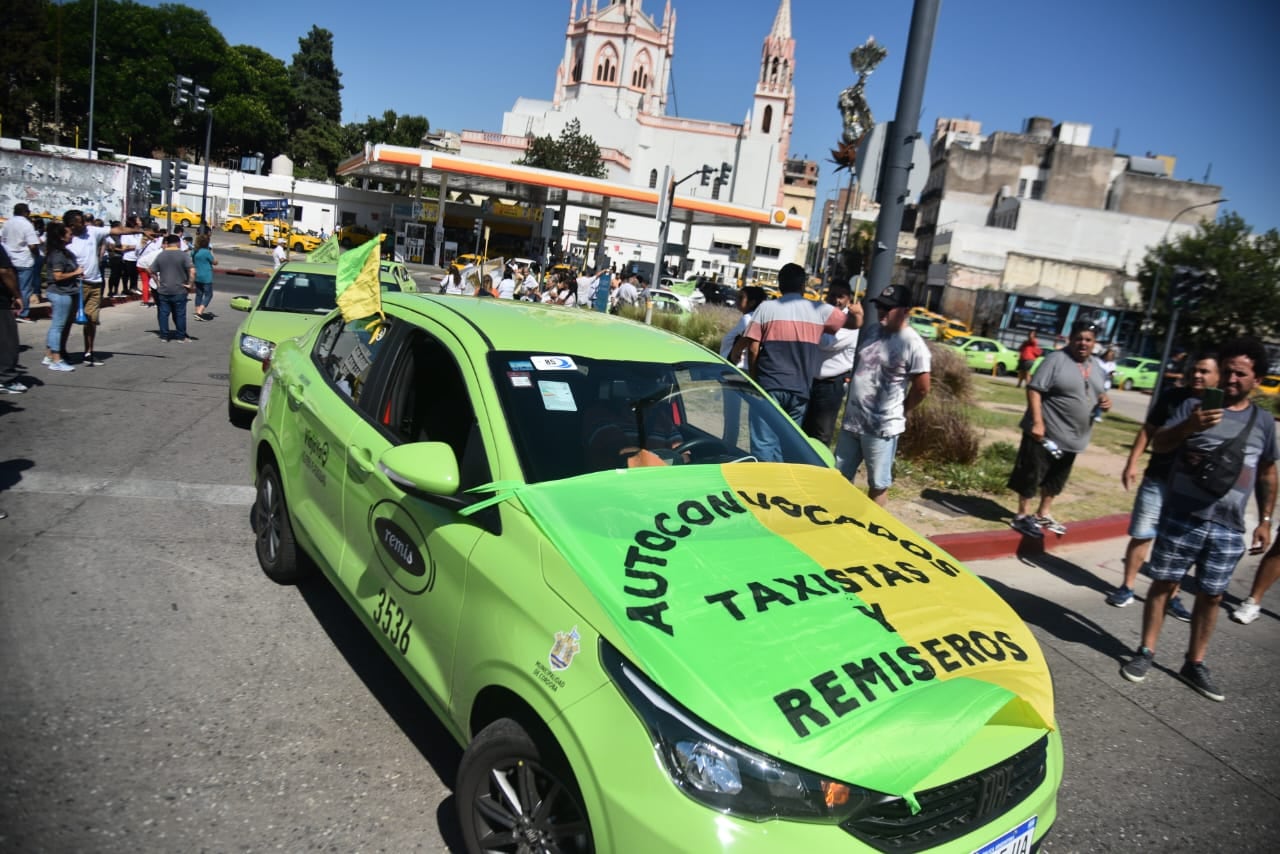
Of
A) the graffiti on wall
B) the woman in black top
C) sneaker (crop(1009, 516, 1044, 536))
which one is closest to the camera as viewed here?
sneaker (crop(1009, 516, 1044, 536))

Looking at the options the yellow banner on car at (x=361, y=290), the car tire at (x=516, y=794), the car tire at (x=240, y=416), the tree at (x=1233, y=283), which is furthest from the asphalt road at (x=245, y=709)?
the tree at (x=1233, y=283)

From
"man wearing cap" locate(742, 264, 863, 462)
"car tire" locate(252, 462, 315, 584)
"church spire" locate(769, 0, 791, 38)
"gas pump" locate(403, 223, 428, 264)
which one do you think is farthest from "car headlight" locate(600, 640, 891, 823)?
"church spire" locate(769, 0, 791, 38)

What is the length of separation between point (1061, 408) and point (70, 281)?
10.4 m

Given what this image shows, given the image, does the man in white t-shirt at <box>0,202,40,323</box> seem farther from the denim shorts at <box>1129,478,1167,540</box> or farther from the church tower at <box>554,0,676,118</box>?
the church tower at <box>554,0,676,118</box>

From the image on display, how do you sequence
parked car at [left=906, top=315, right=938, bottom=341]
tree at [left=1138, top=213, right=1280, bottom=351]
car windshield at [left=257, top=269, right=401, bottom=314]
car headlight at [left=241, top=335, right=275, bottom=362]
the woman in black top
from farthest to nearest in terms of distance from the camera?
tree at [left=1138, top=213, right=1280, bottom=351] → parked car at [left=906, top=315, right=938, bottom=341] → the woman in black top → car windshield at [left=257, top=269, right=401, bottom=314] → car headlight at [left=241, top=335, right=275, bottom=362]

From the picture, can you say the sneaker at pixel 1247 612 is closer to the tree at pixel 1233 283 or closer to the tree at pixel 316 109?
the tree at pixel 1233 283

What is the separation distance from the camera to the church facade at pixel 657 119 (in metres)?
87.7

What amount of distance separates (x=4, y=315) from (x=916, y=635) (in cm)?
641

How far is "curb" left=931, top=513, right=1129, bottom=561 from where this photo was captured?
22.2 ft

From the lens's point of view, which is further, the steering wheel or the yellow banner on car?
the yellow banner on car

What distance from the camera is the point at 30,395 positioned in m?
8.36

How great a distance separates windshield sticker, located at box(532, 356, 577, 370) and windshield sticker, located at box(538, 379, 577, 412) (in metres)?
0.10

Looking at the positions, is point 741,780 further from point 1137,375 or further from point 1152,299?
point 1152,299

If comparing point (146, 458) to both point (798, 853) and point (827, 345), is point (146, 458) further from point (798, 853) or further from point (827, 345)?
point (798, 853)
